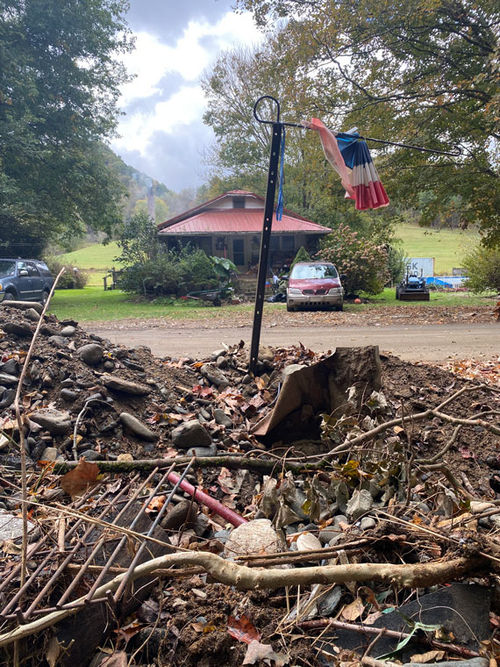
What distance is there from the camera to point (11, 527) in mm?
2441

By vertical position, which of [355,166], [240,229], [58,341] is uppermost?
[240,229]

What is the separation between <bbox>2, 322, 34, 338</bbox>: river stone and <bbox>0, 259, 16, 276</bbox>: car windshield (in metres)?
11.2

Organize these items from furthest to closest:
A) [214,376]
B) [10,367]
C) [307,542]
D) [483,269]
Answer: [483,269]
[214,376]
[10,367]
[307,542]

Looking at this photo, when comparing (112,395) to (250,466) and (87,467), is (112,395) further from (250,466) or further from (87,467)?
(250,466)

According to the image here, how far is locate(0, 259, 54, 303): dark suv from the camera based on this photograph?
1420cm

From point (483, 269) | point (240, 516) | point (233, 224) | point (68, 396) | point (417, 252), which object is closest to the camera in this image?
point (240, 516)

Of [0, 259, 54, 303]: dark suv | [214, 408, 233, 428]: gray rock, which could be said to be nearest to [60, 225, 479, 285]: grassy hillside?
[0, 259, 54, 303]: dark suv

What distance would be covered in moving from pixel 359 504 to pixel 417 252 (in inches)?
2263

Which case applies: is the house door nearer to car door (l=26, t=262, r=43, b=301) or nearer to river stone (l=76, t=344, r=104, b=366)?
car door (l=26, t=262, r=43, b=301)

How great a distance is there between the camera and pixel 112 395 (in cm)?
426

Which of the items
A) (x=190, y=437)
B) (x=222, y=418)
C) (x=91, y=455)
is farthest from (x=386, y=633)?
(x=222, y=418)

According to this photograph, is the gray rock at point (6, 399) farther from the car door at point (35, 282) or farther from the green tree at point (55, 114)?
the green tree at point (55, 114)

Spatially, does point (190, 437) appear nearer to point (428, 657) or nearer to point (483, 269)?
point (428, 657)

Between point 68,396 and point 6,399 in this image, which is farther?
point 68,396
